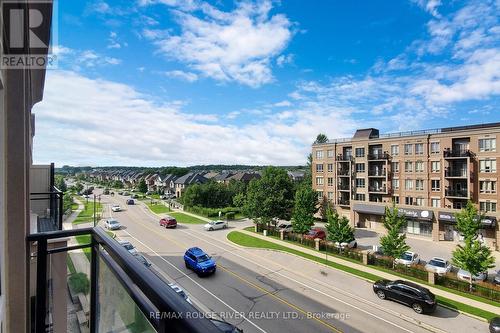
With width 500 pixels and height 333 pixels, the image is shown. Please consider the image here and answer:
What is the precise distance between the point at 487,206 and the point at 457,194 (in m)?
2.86

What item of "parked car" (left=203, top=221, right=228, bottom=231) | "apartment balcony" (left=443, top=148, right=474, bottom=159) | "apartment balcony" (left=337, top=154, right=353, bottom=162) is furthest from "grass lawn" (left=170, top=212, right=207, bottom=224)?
"apartment balcony" (left=443, top=148, right=474, bottom=159)

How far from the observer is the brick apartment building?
30344mm

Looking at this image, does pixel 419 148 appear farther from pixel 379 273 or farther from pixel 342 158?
pixel 379 273

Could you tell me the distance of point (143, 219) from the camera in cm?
4138

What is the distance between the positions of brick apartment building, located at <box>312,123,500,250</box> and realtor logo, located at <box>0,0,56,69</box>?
35.9 m

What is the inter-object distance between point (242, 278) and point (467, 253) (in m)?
14.3

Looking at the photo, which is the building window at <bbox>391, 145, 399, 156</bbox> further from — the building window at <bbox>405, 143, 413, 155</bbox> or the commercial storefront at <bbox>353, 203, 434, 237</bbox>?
the commercial storefront at <bbox>353, 203, 434, 237</bbox>

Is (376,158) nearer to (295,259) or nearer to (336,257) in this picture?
(336,257)

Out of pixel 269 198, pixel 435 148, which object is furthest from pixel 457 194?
pixel 269 198

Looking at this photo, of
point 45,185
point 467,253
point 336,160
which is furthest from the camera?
point 336,160

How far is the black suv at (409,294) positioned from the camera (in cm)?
1481

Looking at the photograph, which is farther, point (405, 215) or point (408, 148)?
point (408, 148)

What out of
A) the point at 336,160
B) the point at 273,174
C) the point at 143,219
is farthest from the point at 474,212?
the point at 143,219

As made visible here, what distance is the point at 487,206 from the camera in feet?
98.7
